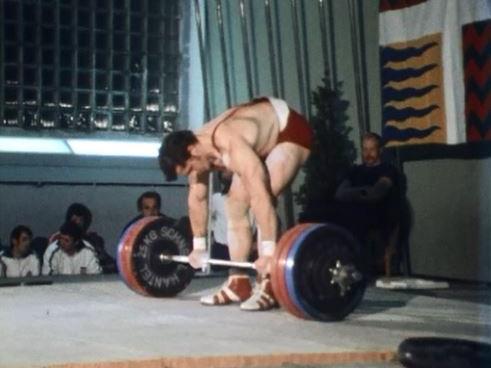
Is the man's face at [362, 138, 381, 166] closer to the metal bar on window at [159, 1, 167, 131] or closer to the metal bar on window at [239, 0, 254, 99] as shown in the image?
the metal bar on window at [239, 0, 254, 99]

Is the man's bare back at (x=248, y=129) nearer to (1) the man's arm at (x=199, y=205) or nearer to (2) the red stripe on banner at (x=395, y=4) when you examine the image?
(1) the man's arm at (x=199, y=205)

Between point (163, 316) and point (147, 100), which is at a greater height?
point (147, 100)

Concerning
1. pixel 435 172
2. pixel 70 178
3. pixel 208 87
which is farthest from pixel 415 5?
pixel 70 178

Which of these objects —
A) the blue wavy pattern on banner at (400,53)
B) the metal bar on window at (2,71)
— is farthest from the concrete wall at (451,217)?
the metal bar on window at (2,71)

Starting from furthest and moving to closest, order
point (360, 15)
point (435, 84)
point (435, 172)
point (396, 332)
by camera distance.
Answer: point (360, 15), point (435, 172), point (435, 84), point (396, 332)

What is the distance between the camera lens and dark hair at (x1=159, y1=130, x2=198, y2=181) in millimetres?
5016

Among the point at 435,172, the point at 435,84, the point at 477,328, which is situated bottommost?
the point at 477,328

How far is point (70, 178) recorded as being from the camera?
27.2 ft

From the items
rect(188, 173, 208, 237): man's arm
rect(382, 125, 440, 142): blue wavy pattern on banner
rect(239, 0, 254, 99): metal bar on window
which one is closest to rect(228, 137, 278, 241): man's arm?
rect(188, 173, 208, 237): man's arm

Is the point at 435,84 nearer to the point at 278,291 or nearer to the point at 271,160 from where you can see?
the point at 271,160

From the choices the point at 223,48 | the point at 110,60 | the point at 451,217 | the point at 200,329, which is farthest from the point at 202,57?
the point at 200,329

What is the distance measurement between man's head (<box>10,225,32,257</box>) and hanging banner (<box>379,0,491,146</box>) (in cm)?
258

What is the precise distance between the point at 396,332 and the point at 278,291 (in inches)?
20.7

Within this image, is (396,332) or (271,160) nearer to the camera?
(396,332)
